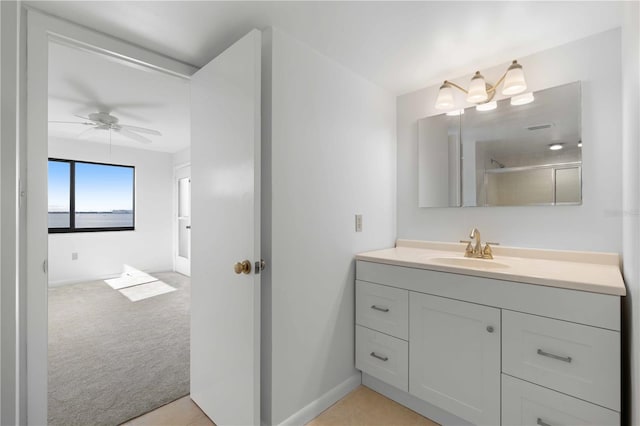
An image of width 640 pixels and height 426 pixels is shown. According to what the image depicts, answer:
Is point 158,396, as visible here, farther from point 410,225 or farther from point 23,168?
point 410,225

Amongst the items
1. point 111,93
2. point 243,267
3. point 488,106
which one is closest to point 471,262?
point 488,106

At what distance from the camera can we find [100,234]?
4.83m

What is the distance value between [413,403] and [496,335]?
732 mm

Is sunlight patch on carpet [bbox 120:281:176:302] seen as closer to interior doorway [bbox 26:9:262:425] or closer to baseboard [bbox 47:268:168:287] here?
baseboard [bbox 47:268:168:287]

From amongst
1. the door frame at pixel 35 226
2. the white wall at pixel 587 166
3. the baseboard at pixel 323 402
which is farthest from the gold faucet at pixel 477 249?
the door frame at pixel 35 226

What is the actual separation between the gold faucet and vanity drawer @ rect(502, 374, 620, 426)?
2.36ft

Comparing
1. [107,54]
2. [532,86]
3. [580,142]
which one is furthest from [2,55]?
[580,142]

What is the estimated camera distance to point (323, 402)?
1753mm

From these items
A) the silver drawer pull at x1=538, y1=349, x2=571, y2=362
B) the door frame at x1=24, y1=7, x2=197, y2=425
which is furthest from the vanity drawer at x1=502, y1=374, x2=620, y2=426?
the door frame at x1=24, y1=7, x2=197, y2=425

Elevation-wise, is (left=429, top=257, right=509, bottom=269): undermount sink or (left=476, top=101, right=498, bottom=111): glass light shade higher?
(left=476, top=101, right=498, bottom=111): glass light shade

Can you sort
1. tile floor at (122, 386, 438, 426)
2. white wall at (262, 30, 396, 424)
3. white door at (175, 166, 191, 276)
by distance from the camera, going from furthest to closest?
white door at (175, 166, 191, 276)
tile floor at (122, 386, 438, 426)
white wall at (262, 30, 396, 424)

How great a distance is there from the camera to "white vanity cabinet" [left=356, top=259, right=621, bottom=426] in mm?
1166

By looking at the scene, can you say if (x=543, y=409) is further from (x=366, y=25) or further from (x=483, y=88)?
(x=366, y=25)

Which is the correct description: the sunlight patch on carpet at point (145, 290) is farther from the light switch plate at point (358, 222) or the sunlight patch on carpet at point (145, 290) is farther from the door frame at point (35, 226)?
the light switch plate at point (358, 222)
